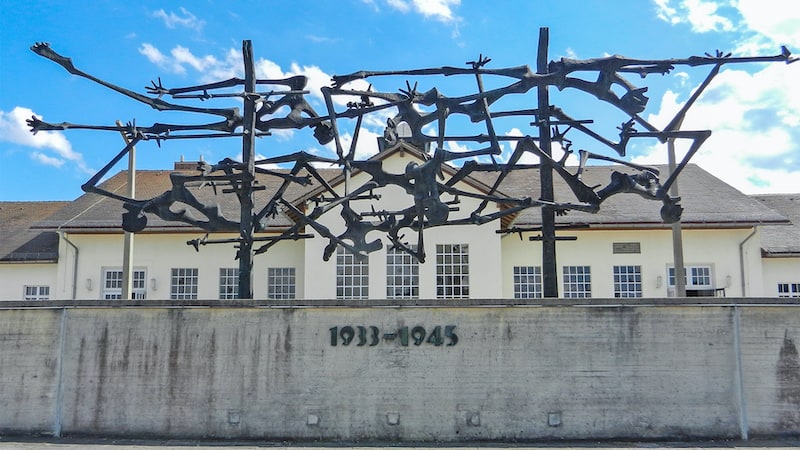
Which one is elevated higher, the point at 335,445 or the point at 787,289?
the point at 787,289

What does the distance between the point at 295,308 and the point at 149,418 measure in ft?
9.33

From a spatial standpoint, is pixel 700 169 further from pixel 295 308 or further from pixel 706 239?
pixel 295 308

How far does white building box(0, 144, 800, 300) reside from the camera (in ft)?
66.5

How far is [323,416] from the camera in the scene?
9773 mm

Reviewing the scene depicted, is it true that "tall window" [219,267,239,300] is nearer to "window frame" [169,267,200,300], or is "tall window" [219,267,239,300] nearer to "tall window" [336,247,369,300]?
"window frame" [169,267,200,300]

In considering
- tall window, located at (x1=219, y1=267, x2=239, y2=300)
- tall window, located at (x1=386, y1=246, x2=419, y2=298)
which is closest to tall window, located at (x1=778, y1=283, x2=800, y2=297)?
tall window, located at (x1=386, y1=246, x2=419, y2=298)

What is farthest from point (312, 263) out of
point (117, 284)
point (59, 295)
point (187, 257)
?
point (59, 295)

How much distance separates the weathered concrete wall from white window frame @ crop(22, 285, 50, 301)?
14.7 m

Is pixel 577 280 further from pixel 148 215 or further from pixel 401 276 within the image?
pixel 148 215

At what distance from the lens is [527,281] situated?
71.5 feet

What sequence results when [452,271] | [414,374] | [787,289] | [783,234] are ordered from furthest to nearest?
[783,234], [787,289], [452,271], [414,374]

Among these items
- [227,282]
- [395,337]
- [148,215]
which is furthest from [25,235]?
[395,337]

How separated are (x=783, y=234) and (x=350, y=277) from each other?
16.3m

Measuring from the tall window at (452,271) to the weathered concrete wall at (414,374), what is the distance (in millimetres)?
10183
